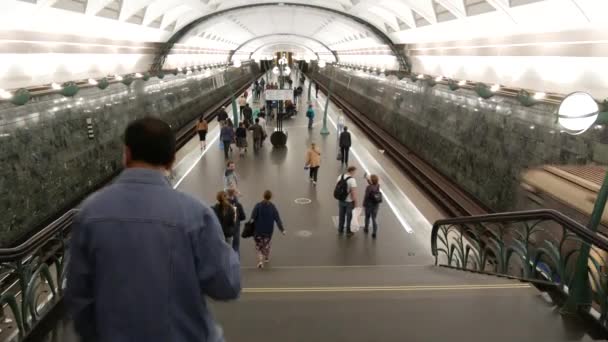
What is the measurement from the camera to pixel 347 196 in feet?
24.1

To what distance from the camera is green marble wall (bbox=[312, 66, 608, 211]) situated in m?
7.63

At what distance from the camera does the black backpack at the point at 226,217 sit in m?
5.44

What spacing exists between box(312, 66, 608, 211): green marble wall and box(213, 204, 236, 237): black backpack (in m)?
5.63

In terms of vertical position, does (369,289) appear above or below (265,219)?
above

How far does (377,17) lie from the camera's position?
81.3 feet

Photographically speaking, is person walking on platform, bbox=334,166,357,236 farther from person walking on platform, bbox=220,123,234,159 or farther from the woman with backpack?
person walking on platform, bbox=220,123,234,159

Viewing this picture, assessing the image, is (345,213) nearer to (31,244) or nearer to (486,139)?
(486,139)

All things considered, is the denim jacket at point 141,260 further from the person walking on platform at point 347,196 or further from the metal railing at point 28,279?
the person walking on platform at point 347,196

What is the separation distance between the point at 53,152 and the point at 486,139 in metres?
9.97

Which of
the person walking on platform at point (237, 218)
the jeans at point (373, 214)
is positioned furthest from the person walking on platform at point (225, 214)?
the jeans at point (373, 214)

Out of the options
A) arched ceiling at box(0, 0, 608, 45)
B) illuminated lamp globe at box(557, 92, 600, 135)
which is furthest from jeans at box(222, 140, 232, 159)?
illuminated lamp globe at box(557, 92, 600, 135)

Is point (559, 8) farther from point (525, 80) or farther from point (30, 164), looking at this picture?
point (30, 164)

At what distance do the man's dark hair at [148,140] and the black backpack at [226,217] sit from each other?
4192 millimetres

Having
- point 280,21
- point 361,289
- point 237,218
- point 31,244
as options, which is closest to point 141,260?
point 31,244
